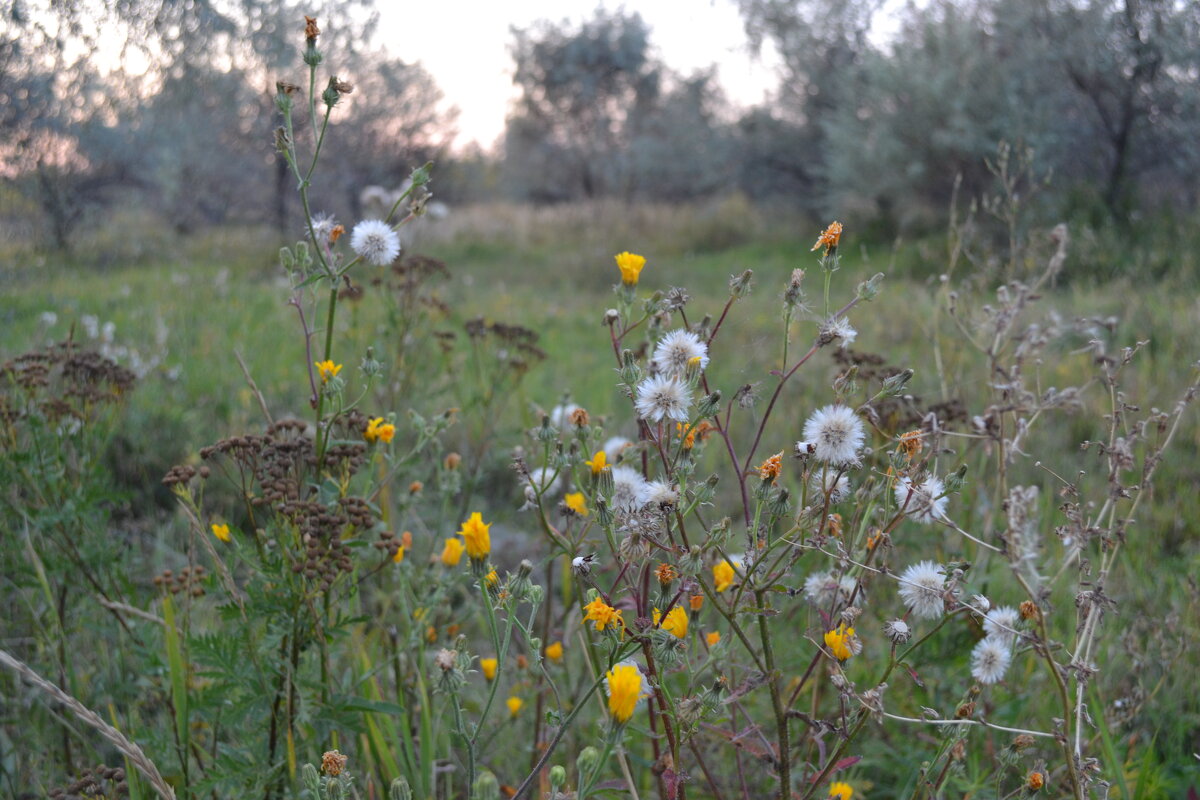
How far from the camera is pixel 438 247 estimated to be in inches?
411

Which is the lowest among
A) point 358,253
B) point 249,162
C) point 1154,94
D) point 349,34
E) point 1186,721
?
point 1186,721

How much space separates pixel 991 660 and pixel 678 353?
0.67 meters

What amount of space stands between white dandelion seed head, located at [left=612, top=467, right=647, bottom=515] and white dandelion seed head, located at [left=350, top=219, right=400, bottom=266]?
59cm

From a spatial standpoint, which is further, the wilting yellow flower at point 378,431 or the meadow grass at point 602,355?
the meadow grass at point 602,355

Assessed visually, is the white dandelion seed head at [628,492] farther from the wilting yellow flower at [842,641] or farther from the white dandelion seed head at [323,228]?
the white dandelion seed head at [323,228]

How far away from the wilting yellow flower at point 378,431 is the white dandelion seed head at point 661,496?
0.57 m

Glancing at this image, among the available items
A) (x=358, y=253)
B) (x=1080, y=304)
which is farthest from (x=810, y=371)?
(x=358, y=253)

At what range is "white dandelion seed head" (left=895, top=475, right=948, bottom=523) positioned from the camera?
1.07m

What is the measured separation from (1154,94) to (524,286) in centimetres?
662

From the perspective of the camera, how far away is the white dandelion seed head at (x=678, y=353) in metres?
1.09

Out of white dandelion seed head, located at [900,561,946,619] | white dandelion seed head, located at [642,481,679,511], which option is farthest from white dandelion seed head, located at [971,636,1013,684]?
white dandelion seed head, located at [642,481,679,511]

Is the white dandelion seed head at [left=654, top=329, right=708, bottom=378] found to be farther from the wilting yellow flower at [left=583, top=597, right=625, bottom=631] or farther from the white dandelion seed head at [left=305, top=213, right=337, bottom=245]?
the white dandelion seed head at [left=305, top=213, right=337, bottom=245]

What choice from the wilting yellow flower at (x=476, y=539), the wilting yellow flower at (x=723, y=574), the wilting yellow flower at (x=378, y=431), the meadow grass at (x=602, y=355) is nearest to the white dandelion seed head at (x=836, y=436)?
the meadow grass at (x=602, y=355)

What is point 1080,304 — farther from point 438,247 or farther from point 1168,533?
point 438,247
